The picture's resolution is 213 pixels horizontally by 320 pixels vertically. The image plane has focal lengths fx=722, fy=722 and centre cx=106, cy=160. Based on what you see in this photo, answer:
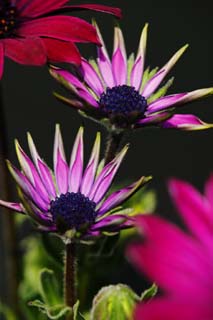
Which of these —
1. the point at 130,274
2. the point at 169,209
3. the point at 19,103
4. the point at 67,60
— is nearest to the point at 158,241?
the point at 67,60

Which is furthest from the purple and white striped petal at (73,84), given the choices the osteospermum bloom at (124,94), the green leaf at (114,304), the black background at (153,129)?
the black background at (153,129)

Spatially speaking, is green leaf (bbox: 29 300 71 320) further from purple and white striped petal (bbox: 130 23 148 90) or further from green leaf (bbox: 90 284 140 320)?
purple and white striped petal (bbox: 130 23 148 90)

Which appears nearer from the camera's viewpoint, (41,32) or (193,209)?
(193,209)

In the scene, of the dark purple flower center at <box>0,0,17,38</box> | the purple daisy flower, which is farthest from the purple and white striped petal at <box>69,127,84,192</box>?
the dark purple flower center at <box>0,0,17,38</box>

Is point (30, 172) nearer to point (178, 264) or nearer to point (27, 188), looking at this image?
point (27, 188)

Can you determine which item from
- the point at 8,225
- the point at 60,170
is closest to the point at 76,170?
the point at 60,170

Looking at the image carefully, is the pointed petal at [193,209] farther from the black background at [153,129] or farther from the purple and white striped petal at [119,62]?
the black background at [153,129]
